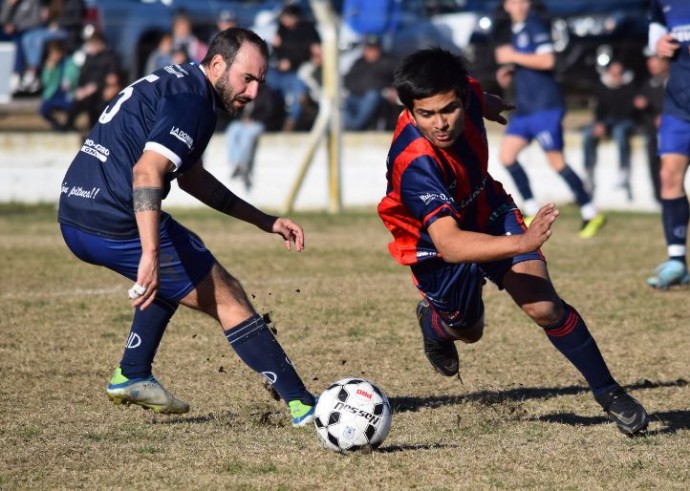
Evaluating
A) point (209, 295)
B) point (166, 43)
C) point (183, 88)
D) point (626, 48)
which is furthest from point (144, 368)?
point (626, 48)

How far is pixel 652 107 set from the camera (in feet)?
50.4

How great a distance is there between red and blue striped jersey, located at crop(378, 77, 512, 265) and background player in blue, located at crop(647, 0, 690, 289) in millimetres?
3745

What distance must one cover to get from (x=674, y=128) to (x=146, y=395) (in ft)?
16.6

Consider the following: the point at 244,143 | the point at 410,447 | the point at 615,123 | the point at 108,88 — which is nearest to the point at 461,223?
the point at 410,447

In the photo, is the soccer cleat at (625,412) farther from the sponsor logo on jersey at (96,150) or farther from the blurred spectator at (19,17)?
the blurred spectator at (19,17)

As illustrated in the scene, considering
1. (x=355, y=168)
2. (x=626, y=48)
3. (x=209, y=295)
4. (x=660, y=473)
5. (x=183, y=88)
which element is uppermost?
(x=183, y=88)

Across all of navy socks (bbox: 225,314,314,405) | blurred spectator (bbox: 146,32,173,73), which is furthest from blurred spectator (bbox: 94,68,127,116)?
navy socks (bbox: 225,314,314,405)

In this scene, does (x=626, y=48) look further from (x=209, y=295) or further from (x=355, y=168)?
(x=209, y=295)

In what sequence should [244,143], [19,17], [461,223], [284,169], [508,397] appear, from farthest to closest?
1. [19,17]
2. [284,169]
3. [244,143]
4. [508,397]
5. [461,223]

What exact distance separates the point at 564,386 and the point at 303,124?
10198mm

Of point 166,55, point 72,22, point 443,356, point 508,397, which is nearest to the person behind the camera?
point 508,397

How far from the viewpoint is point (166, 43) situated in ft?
53.4

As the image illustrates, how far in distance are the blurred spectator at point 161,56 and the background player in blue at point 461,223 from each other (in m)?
10.7

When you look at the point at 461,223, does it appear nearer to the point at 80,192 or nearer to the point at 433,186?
the point at 433,186
